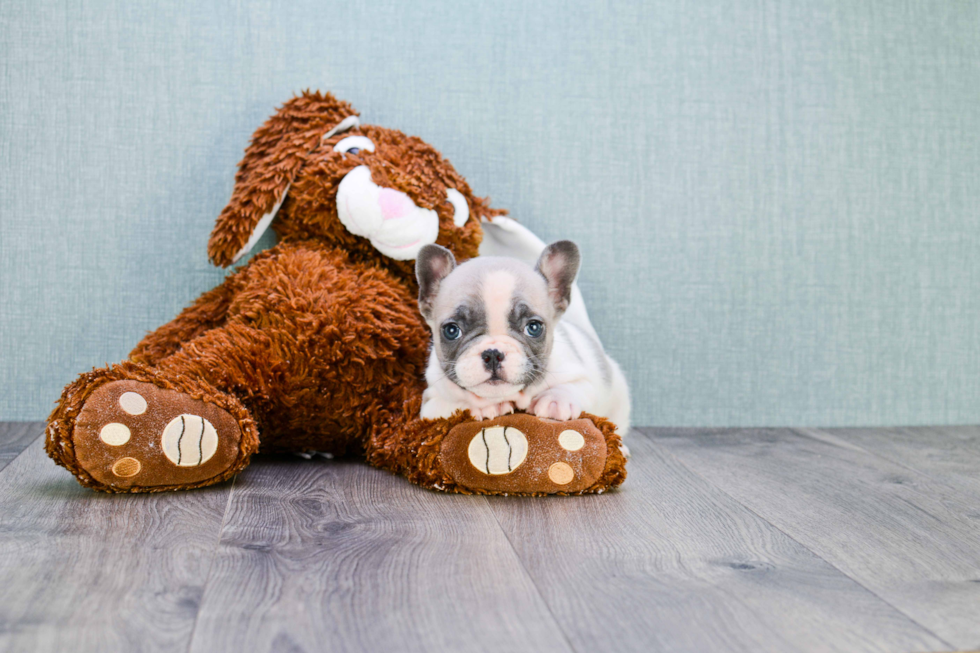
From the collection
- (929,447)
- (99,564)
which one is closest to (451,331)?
(99,564)

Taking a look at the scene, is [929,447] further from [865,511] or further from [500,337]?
[500,337]

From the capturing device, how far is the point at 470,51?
66.4 inches

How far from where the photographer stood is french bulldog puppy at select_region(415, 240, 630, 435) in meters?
1.13

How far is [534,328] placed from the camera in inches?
46.3

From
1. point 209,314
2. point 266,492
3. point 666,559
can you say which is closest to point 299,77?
point 209,314

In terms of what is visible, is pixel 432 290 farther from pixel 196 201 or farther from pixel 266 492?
pixel 196 201

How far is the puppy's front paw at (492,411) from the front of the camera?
118 centimetres

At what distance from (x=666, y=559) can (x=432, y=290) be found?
534 millimetres

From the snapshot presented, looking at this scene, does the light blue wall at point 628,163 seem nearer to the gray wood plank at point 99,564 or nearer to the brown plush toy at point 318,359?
the brown plush toy at point 318,359

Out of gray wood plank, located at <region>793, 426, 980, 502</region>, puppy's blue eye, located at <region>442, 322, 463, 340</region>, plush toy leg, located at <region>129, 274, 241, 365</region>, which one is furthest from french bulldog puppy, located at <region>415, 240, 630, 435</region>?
gray wood plank, located at <region>793, 426, 980, 502</region>

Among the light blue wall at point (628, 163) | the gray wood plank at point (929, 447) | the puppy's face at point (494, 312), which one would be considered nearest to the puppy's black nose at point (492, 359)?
the puppy's face at point (494, 312)

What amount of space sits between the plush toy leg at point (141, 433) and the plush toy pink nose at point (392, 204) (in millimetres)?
416

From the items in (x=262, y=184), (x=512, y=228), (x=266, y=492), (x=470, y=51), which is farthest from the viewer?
(x=470, y=51)

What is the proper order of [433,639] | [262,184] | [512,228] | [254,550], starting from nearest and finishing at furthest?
[433,639]
[254,550]
[262,184]
[512,228]
